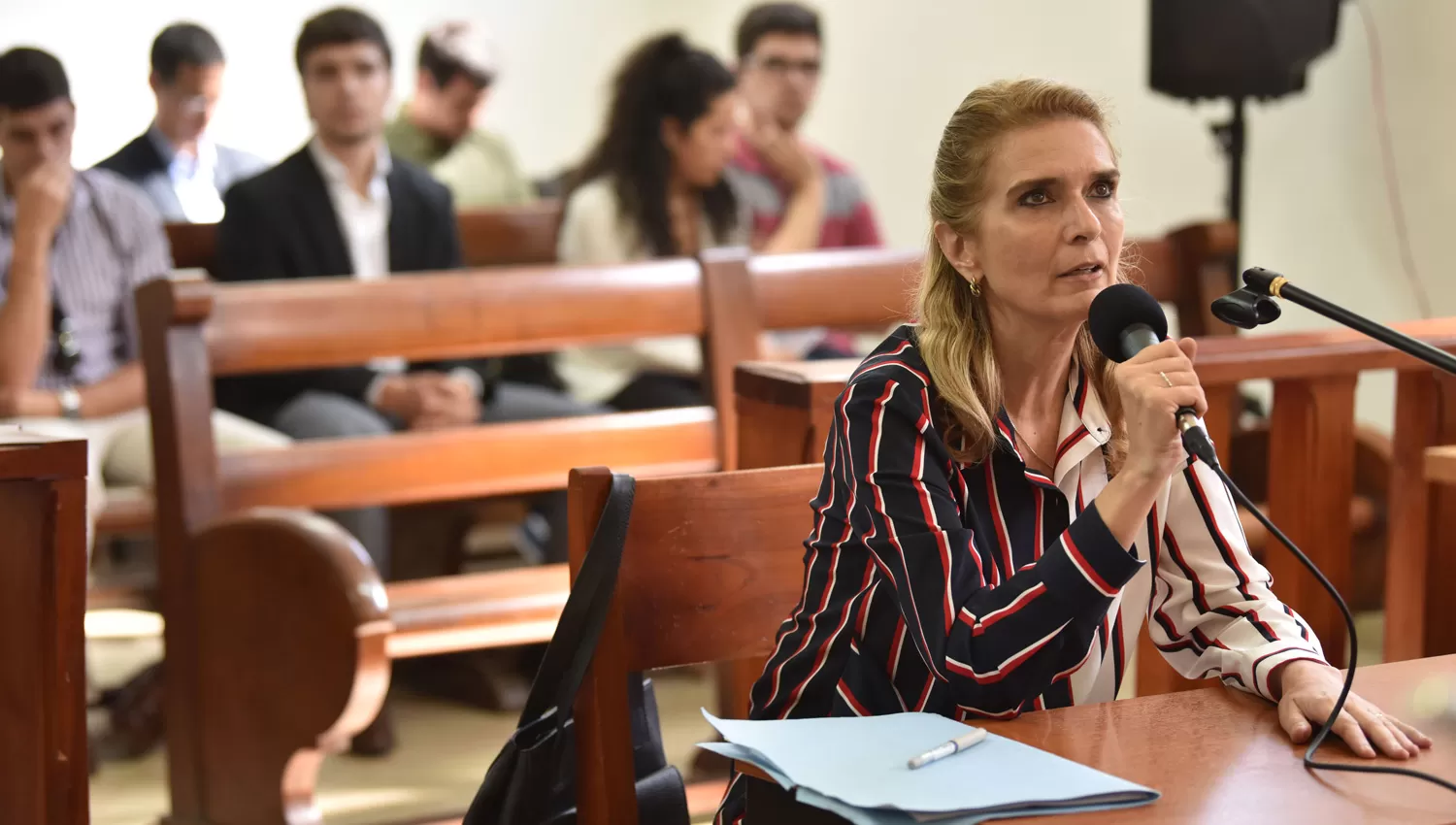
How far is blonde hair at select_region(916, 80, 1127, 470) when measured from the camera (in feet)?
4.05

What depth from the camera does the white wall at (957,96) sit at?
13.4 ft

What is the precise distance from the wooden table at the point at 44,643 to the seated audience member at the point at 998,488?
1.82 feet

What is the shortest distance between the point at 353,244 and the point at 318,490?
37.8 inches

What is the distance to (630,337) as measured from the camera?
2.75m

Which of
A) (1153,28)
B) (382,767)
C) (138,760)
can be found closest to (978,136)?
(382,767)

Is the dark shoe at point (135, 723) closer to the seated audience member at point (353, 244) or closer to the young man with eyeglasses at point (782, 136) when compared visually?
the seated audience member at point (353, 244)

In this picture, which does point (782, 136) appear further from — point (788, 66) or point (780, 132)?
point (788, 66)

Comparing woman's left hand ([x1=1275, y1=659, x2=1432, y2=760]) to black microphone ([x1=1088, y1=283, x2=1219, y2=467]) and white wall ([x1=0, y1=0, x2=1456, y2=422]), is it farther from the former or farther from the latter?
white wall ([x1=0, y1=0, x2=1456, y2=422])

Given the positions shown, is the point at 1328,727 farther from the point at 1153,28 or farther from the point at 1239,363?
the point at 1153,28

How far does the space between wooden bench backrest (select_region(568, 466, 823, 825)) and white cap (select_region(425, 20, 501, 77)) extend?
11.0ft

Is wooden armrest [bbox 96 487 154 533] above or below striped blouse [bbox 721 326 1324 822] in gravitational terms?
below

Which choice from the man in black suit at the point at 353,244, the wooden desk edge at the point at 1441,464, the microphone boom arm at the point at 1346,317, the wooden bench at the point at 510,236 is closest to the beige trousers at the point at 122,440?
the man in black suit at the point at 353,244

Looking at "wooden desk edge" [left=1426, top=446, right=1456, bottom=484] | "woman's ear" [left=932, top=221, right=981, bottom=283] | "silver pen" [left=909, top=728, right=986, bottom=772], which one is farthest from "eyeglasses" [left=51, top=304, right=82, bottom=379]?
"silver pen" [left=909, top=728, right=986, bottom=772]

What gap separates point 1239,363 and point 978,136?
0.56 m
